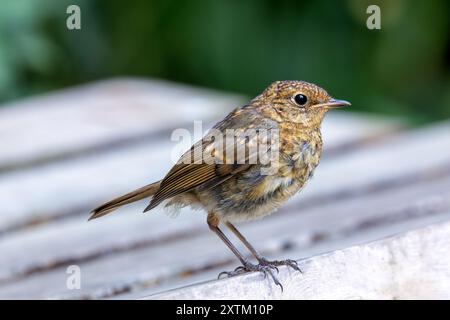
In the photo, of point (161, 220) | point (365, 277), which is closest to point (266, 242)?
point (161, 220)

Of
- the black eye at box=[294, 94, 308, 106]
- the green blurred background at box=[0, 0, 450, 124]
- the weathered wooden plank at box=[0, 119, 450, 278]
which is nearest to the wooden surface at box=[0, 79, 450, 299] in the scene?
the weathered wooden plank at box=[0, 119, 450, 278]

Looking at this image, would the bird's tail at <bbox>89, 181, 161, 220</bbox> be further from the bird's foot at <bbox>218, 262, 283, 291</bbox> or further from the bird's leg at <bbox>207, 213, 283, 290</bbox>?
the bird's foot at <bbox>218, 262, 283, 291</bbox>

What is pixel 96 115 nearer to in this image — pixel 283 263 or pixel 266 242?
pixel 266 242

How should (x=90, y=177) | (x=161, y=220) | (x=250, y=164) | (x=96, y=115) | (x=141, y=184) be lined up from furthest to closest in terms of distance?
(x=96, y=115)
(x=90, y=177)
(x=141, y=184)
(x=161, y=220)
(x=250, y=164)

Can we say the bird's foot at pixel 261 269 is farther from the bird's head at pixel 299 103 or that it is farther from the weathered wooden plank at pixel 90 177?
the weathered wooden plank at pixel 90 177

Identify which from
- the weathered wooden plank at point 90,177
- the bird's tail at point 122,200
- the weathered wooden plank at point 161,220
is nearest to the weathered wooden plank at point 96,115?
the weathered wooden plank at point 90,177

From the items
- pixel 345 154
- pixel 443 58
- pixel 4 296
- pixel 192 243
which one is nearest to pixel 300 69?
pixel 443 58
